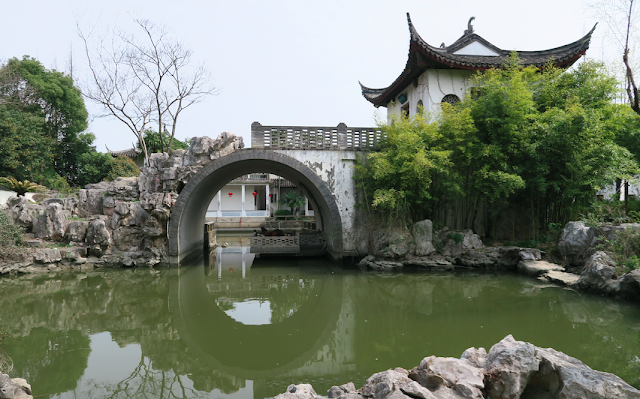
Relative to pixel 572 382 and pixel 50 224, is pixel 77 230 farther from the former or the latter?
pixel 572 382

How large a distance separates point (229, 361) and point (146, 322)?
8.01 feet

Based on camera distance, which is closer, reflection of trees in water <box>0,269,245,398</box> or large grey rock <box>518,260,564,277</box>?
reflection of trees in water <box>0,269,245,398</box>

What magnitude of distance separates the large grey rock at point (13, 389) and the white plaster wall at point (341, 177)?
8.36 m

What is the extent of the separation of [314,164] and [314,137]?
846 mm

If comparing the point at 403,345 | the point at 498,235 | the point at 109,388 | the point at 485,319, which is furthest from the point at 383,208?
the point at 109,388

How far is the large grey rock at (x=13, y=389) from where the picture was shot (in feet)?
9.67

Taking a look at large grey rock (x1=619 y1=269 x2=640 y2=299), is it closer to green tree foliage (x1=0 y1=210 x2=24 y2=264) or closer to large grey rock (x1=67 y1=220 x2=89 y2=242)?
large grey rock (x1=67 y1=220 x2=89 y2=242)

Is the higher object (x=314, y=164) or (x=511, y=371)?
(x=314, y=164)

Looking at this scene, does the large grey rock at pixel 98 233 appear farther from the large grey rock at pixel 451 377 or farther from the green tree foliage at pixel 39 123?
the large grey rock at pixel 451 377

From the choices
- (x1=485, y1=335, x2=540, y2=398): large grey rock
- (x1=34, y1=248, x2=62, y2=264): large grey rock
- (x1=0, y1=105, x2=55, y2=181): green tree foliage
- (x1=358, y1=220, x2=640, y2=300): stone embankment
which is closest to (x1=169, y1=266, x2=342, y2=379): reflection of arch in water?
(x1=485, y1=335, x2=540, y2=398): large grey rock

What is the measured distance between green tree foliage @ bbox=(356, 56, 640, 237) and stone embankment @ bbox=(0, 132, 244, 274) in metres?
4.93

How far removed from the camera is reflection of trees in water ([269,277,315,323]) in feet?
22.1

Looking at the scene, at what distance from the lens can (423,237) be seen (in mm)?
10062

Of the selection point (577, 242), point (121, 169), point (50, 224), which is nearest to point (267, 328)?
point (577, 242)
